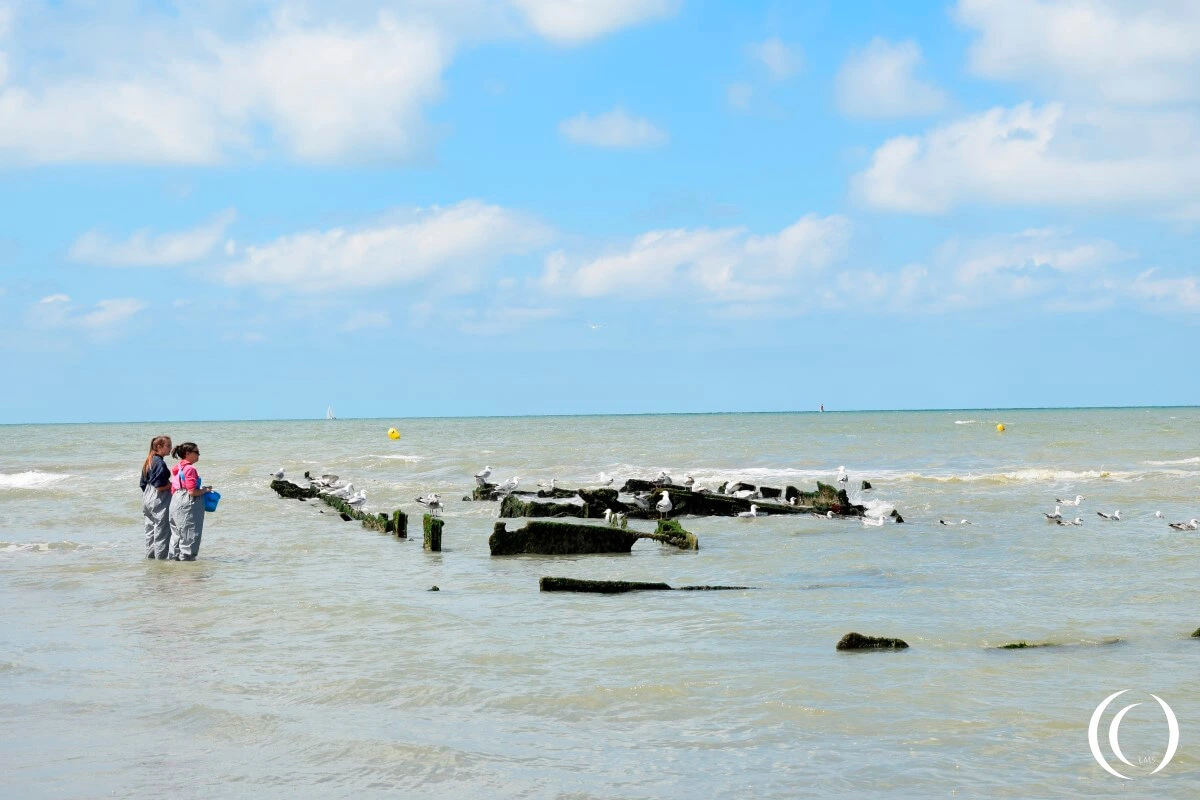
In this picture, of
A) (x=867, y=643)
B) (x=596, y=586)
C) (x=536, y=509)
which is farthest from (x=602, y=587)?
(x=536, y=509)

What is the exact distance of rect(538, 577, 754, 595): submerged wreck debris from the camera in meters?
10.2

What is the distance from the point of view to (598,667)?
280 inches

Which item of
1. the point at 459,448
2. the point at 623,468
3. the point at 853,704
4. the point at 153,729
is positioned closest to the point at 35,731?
the point at 153,729

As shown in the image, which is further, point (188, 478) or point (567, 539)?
point (567, 539)

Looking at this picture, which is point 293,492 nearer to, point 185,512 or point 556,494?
point 556,494

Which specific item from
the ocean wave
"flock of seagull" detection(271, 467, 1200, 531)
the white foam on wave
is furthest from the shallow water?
the ocean wave

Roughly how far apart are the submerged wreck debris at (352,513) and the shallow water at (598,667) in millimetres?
368

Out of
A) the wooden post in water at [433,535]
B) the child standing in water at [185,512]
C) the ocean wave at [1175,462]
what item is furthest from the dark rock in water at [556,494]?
the ocean wave at [1175,462]

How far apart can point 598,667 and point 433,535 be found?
7303 millimetres

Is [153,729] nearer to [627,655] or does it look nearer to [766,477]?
[627,655]

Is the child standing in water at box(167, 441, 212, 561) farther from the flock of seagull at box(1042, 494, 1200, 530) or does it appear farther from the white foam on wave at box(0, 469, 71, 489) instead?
the white foam on wave at box(0, 469, 71, 489)

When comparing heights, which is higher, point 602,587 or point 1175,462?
point 1175,462

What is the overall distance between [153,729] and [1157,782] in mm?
5062

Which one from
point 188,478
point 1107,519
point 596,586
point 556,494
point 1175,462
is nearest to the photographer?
point 596,586
